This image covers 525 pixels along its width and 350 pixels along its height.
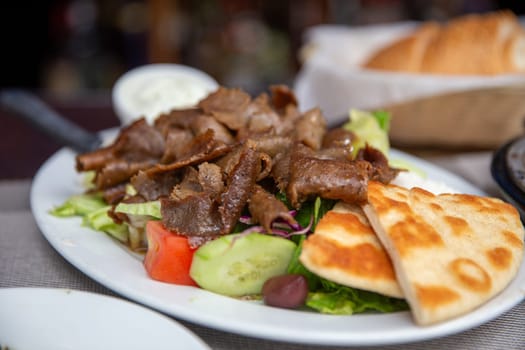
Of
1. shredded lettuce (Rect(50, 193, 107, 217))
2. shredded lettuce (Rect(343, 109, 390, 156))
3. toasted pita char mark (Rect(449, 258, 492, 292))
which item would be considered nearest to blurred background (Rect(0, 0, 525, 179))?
shredded lettuce (Rect(343, 109, 390, 156))

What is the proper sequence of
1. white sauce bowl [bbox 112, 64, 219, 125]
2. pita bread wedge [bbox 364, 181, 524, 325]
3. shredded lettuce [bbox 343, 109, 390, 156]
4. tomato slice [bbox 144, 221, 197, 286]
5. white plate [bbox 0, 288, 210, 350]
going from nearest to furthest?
white plate [bbox 0, 288, 210, 350] < pita bread wedge [bbox 364, 181, 524, 325] < tomato slice [bbox 144, 221, 197, 286] < shredded lettuce [bbox 343, 109, 390, 156] < white sauce bowl [bbox 112, 64, 219, 125]

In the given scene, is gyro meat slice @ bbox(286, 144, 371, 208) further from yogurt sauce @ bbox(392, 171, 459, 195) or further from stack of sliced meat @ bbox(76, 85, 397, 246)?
yogurt sauce @ bbox(392, 171, 459, 195)

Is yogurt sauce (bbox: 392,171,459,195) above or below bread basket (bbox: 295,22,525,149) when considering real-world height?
above

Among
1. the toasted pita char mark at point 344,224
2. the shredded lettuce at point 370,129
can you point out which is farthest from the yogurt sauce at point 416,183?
the toasted pita char mark at point 344,224

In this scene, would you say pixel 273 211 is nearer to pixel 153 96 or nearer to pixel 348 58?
pixel 153 96

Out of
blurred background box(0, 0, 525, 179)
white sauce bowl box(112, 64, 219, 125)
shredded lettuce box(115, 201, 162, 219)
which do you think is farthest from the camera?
blurred background box(0, 0, 525, 179)

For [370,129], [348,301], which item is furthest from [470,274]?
[370,129]
